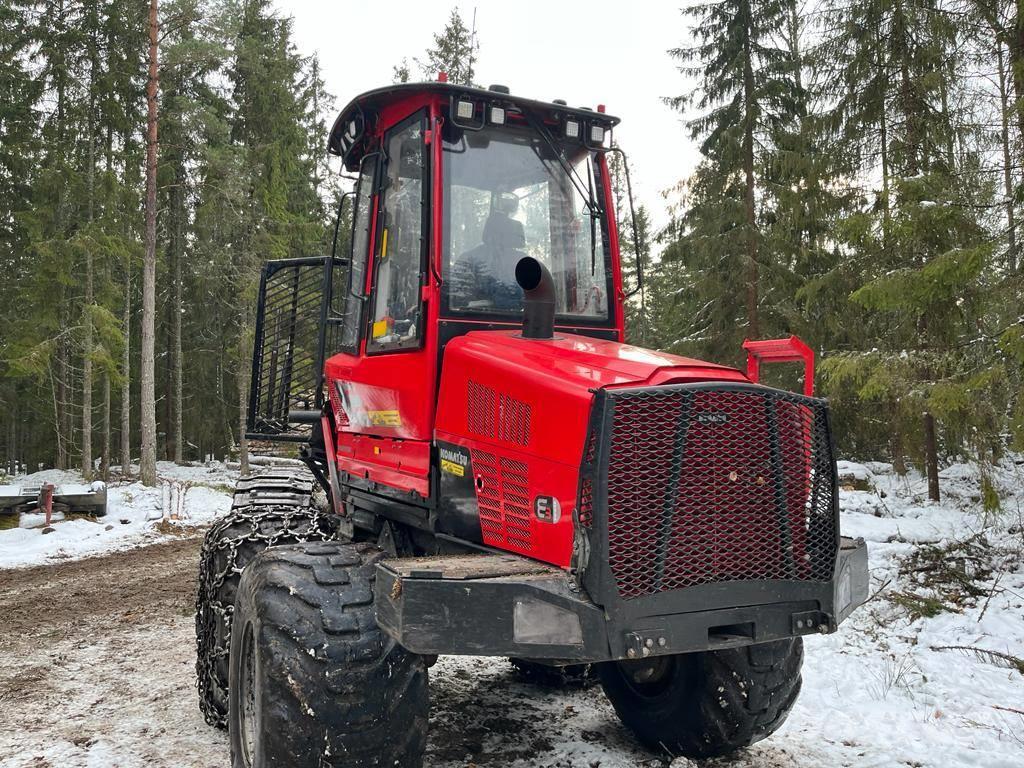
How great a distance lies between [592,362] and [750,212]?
13671 millimetres

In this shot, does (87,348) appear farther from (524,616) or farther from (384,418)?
(524,616)

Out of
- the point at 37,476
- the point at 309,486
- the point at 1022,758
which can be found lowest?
the point at 37,476

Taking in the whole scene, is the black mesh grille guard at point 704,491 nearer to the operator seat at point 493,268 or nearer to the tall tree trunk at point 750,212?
the operator seat at point 493,268

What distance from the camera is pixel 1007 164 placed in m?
9.90

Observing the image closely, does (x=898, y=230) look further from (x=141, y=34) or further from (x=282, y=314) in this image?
(x=141, y=34)

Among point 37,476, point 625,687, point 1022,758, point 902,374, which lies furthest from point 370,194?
point 37,476

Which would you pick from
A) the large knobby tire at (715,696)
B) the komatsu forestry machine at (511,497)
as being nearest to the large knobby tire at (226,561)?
the komatsu forestry machine at (511,497)

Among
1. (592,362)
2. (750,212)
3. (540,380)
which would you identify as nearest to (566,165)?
(592,362)

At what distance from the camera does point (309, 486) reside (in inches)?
237

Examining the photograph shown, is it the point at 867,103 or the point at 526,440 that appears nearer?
the point at 526,440

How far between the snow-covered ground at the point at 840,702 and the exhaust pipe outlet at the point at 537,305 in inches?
87.4

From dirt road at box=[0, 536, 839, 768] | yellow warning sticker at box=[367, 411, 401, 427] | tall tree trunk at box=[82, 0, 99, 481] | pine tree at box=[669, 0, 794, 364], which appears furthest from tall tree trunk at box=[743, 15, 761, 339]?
tall tree trunk at box=[82, 0, 99, 481]

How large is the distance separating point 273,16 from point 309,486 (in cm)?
2219

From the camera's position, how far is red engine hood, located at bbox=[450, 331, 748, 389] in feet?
10.4
